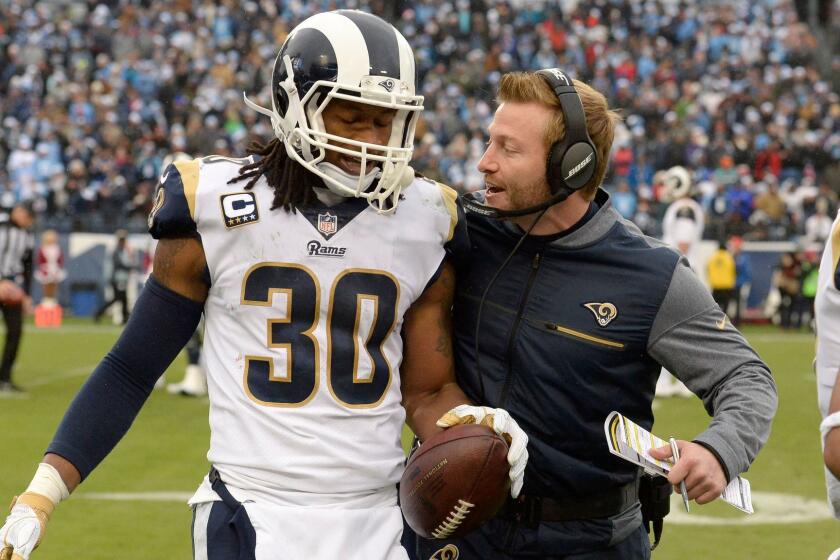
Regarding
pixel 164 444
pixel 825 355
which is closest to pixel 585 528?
pixel 825 355

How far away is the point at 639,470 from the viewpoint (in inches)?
122

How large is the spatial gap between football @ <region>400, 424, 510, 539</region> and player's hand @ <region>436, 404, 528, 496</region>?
0.07 feet

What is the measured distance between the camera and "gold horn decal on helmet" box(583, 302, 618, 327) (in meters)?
2.96

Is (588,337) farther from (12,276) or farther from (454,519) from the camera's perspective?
(12,276)

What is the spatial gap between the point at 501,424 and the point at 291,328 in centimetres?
49

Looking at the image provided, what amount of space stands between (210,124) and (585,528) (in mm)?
18347

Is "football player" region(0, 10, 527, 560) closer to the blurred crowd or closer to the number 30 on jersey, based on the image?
the number 30 on jersey

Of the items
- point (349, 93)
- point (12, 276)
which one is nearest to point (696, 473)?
point (349, 93)

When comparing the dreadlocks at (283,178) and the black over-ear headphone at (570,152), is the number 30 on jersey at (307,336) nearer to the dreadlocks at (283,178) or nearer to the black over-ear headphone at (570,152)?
the dreadlocks at (283,178)

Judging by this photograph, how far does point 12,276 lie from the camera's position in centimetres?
1080

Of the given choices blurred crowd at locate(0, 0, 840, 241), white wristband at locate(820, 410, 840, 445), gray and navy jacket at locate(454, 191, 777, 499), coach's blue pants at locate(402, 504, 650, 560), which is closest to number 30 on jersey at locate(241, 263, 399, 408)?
gray and navy jacket at locate(454, 191, 777, 499)

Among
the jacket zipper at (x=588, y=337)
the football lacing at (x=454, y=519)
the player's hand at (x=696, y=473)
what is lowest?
the football lacing at (x=454, y=519)

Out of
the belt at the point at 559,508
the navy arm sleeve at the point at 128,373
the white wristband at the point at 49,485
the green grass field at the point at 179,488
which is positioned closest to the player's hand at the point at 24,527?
the white wristband at the point at 49,485

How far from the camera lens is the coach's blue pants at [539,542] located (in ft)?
9.61
